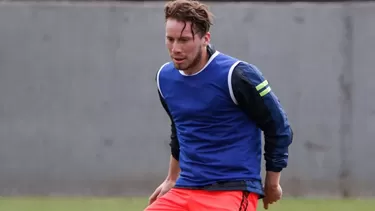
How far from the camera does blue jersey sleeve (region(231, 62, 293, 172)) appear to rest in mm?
4551

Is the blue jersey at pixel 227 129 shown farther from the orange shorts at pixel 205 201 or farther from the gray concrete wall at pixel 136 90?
the gray concrete wall at pixel 136 90

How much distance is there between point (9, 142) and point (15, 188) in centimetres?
53

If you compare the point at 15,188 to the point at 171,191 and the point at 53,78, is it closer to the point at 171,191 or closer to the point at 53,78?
the point at 53,78

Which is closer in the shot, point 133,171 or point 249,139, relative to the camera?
point 249,139

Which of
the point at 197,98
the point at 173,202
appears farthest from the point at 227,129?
the point at 173,202

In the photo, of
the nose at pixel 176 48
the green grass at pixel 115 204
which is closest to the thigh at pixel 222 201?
the nose at pixel 176 48

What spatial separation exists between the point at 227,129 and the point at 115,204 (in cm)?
530

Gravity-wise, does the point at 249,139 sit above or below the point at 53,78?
above

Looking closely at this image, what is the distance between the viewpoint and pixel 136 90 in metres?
10.6

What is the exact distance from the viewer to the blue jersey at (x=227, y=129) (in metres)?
4.62

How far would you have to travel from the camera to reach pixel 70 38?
10.6 meters

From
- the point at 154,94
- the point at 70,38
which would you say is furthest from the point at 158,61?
the point at 70,38

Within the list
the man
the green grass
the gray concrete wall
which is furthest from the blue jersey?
the gray concrete wall

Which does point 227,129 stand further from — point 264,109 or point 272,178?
point 272,178
